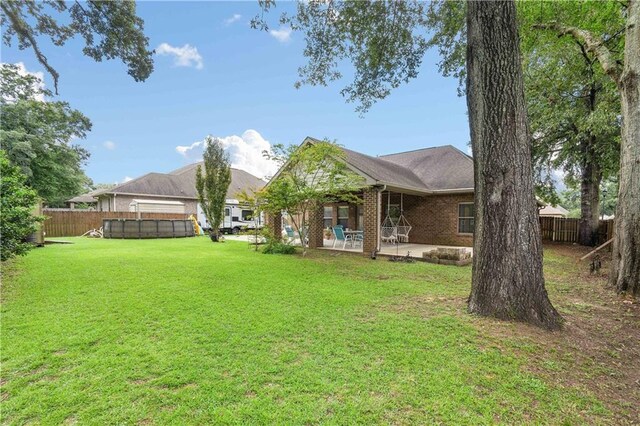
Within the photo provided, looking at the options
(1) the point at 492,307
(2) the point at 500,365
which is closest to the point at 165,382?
(2) the point at 500,365

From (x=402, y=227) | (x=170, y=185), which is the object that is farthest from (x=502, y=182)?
(x=170, y=185)

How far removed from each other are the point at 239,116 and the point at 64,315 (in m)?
15.5

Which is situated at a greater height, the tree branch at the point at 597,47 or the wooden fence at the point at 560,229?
the tree branch at the point at 597,47

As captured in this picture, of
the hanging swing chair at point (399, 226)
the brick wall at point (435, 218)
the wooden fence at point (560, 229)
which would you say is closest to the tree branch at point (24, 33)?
Answer: the hanging swing chair at point (399, 226)

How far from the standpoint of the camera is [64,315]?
424 centimetres

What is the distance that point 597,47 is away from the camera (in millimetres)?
6613

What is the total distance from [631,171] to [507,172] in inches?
136

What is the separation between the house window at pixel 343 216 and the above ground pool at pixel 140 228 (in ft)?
33.6

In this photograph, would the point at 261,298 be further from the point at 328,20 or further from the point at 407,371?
the point at 328,20

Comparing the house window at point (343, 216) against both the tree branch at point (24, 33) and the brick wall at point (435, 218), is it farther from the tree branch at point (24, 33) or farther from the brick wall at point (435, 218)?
the tree branch at point (24, 33)

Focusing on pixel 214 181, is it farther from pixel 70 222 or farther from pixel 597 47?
pixel 597 47

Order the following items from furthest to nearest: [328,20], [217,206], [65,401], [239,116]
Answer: [239,116] < [217,206] < [328,20] < [65,401]

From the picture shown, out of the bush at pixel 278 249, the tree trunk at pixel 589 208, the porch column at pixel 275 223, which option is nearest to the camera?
the bush at pixel 278 249

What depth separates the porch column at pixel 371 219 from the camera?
10.9 meters
